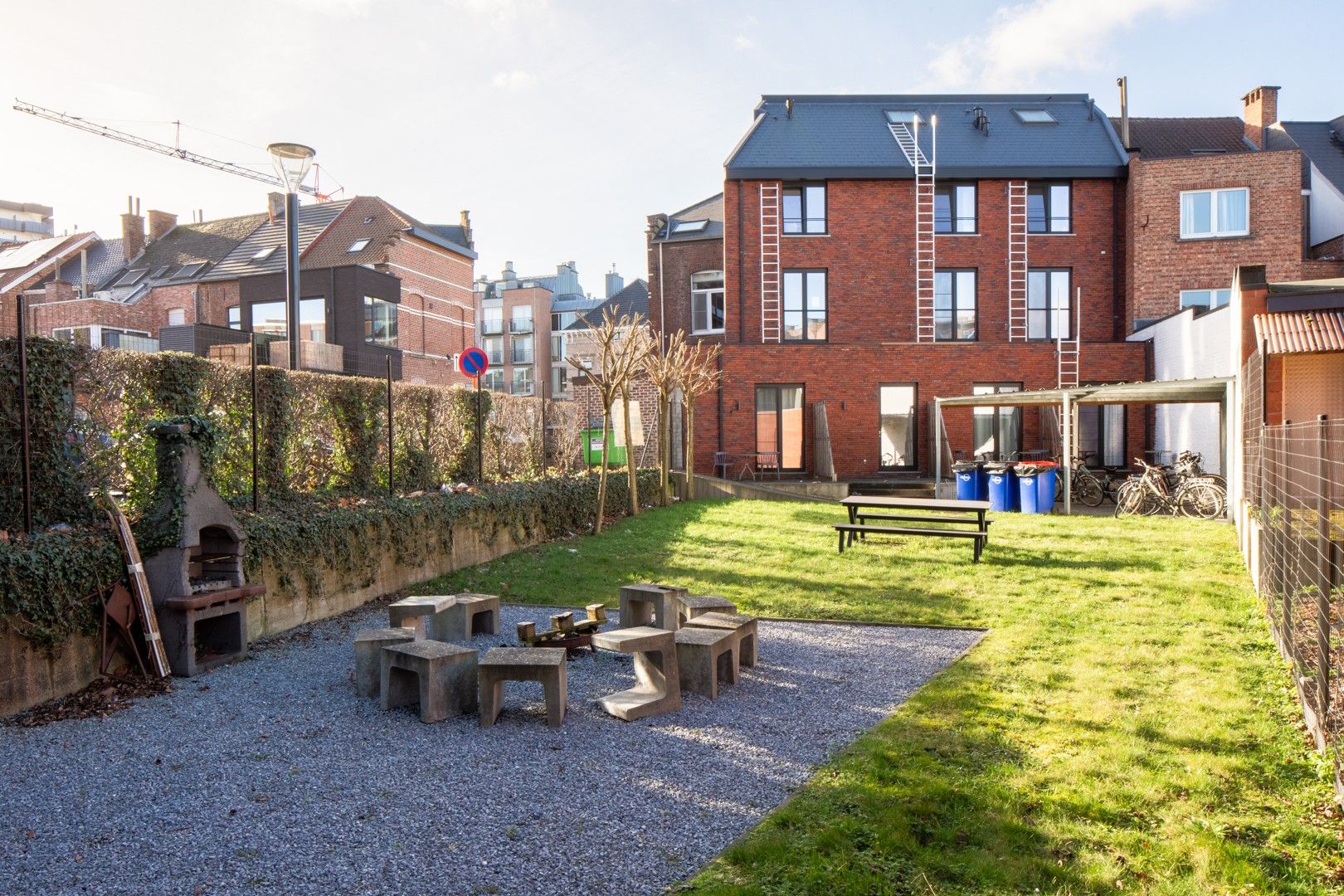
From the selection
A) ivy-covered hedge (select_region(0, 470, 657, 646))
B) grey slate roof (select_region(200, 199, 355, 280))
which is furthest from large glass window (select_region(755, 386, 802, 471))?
grey slate roof (select_region(200, 199, 355, 280))

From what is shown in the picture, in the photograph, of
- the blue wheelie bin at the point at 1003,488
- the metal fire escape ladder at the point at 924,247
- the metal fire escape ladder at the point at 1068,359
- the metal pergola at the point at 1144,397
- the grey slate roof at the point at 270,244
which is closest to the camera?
the metal pergola at the point at 1144,397

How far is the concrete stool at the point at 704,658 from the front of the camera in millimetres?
5797

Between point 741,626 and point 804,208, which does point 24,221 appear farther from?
point 741,626

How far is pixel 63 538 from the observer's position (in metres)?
5.91

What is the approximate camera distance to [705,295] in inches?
1129

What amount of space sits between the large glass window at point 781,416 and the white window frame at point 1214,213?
10.8 metres

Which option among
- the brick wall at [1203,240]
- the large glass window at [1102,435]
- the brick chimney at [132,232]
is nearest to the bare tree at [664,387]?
the large glass window at [1102,435]

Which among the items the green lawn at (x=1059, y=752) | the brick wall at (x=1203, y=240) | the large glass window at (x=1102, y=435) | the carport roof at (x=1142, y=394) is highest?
the brick wall at (x=1203, y=240)

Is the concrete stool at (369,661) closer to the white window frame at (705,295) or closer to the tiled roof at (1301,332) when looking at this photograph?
the tiled roof at (1301,332)

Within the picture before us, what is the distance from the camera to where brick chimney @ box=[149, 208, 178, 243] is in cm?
4112

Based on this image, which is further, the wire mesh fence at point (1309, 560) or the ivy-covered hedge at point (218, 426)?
the ivy-covered hedge at point (218, 426)

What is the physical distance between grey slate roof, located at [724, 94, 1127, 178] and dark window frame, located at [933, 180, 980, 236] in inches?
15.2

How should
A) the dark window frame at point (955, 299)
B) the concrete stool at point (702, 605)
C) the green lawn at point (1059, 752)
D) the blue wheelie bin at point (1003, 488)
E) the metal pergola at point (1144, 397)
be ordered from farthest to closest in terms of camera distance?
the dark window frame at point (955, 299) < the blue wheelie bin at point (1003, 488) < the metal pergola at point (1144, 397) < the concrete stool at point (702, 605) < the green lawn at point (1059, 752)

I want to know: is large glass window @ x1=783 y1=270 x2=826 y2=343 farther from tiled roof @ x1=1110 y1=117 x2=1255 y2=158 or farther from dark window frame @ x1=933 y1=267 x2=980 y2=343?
tiled roof @ x1=1110 y1=117 x2=1255 y2=158
